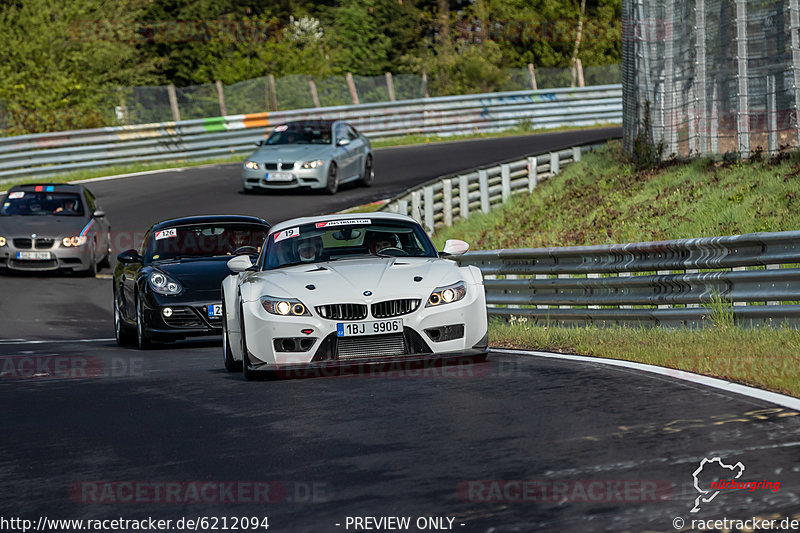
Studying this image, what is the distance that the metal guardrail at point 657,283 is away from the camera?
11367mm

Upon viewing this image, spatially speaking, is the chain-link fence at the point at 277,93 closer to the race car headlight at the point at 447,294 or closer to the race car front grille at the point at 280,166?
the race car front grille at the point at 280,166

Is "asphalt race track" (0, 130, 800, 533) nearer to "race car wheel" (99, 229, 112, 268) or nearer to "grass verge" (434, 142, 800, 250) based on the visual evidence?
"grass verge" (434, 142, 800, 250)

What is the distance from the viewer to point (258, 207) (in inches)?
1109

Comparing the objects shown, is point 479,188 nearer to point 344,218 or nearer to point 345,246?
point 344,218

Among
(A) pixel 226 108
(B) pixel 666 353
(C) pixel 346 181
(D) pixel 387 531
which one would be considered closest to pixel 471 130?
(A) pixel 226 108

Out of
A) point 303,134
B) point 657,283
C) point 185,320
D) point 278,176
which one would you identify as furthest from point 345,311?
point 303,134

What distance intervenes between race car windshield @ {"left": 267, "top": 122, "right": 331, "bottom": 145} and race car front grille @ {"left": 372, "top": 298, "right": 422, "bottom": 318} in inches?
799

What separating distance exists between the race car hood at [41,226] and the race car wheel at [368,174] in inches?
380

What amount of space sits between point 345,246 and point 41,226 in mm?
12437

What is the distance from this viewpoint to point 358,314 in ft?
32.5

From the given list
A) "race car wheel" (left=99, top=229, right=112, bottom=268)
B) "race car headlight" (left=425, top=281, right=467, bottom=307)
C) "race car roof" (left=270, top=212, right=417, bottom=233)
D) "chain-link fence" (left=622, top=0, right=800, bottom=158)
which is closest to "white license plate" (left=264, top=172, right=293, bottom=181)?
"race car wheel" (left=99, top=229, right=112, bottom=268)

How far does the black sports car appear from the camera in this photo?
1398 centimetres

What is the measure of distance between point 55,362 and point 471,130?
31233 millimetres

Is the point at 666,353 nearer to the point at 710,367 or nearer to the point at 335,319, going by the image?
the point at 710,367
